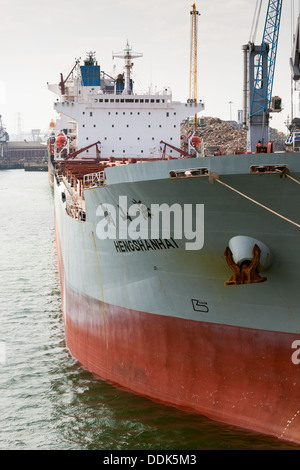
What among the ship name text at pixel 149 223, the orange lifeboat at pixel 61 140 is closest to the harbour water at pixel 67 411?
the ship name text at pixel 149 223

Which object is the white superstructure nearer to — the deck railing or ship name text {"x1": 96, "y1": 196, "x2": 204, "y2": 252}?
the deck railing

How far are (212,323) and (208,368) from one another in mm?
747

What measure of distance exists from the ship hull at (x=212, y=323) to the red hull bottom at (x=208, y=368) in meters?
0.02

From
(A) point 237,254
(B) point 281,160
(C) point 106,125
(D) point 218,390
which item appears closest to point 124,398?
(D) point 218,390

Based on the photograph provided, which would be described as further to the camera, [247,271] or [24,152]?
[24,152]

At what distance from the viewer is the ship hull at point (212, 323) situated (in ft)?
28.2

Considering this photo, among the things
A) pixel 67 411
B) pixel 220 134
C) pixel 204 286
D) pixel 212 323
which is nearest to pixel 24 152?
pixel 220 134

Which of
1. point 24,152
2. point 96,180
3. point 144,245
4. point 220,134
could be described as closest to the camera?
point 144,245

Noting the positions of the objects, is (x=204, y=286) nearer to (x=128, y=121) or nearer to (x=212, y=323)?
(x=212, y=323)

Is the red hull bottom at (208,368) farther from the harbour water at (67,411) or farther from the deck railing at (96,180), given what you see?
the deck railing at (96,180)

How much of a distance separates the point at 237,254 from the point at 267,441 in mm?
2862

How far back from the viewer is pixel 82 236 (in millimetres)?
12742

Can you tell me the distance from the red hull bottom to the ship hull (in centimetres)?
2

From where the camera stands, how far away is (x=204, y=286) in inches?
363
